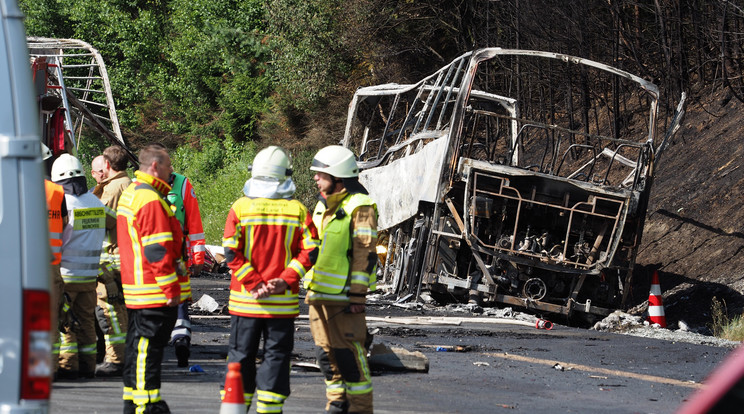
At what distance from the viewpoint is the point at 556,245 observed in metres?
13.4

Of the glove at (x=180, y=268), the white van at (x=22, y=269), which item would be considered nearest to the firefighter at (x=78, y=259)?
the glove at (x=180, y=268)

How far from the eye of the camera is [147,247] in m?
5.97

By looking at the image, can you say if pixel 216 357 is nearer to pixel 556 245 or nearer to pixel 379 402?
pixel 379 402

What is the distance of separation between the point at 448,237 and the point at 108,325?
6.97m

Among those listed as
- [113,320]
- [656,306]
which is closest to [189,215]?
[113,320]

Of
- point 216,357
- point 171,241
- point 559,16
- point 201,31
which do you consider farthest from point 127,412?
point 201,31

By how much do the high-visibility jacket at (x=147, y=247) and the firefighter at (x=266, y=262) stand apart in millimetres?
376

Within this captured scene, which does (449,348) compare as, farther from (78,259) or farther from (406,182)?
(406,182)

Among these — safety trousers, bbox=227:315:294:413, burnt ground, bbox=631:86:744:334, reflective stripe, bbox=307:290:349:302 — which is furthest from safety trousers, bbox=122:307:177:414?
burnt ground, bbox=631:86:744:334

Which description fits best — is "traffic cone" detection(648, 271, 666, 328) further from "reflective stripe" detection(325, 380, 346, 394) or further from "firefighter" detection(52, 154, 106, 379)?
"reflective stripe" detection(325, 380, 346, 394)

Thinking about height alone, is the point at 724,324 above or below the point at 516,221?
below

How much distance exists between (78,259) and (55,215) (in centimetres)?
64

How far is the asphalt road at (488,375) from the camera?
716 centimetres

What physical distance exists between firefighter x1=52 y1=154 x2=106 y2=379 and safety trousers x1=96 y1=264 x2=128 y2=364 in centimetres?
18
